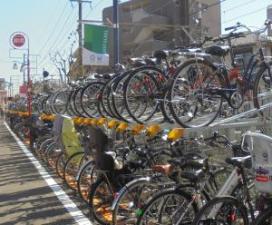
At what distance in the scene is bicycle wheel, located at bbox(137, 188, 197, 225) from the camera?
538cm

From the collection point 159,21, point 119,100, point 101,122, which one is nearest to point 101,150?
point 119,100

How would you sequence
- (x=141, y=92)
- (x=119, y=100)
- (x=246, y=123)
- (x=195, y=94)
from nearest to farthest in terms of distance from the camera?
(x=246, y=123) → (x=195, y=94) → (x=141, y=92) → (x=119, y=100)

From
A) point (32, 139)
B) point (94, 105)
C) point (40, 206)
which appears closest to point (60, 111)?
point (32, 139)

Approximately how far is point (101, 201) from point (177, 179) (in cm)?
167

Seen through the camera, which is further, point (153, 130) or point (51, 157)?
point (51, 157)

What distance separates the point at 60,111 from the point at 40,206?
22.1 ft

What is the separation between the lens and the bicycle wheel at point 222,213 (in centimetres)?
481

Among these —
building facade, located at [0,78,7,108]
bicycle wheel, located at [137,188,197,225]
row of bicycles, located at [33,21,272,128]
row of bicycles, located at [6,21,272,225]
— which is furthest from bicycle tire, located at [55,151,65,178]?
building facade, located at [0,78,7,108]

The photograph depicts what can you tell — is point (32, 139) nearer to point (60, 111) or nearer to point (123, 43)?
point (60, 111)

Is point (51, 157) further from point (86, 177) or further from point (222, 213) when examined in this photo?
point (222, 213)

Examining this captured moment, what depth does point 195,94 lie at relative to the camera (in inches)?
287

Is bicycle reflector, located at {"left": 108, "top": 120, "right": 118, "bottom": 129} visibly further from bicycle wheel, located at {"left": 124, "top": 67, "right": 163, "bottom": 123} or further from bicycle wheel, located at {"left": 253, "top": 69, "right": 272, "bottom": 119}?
bicycle wheel, located at {"left": 253, "top": 69, "right": 272, "bottom": 119}

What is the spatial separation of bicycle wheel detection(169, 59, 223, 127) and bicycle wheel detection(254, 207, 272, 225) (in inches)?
110

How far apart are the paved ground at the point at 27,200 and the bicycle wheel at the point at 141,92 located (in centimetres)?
188
